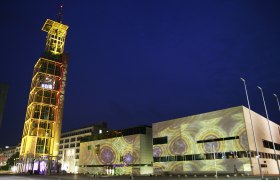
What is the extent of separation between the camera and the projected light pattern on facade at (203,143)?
5731 cm

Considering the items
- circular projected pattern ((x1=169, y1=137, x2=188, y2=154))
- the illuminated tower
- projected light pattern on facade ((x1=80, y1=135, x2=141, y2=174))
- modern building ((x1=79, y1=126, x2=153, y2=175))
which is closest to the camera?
circular projected pattern ((x1=169, y1=137, x2=188, y2=154))

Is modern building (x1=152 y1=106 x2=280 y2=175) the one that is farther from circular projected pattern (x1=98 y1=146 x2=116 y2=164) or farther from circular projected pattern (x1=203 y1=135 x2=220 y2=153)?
circular projected pattern (x1=98 y1=146 x2=116 y2=164)

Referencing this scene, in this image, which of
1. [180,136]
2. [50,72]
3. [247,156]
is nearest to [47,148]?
[50,72]

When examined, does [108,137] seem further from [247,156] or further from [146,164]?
[247,156]

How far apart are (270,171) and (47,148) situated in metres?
77.0

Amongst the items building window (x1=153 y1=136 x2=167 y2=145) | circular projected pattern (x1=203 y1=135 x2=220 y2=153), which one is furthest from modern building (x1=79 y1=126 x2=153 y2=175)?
circular projected pattern (x1=203 y1=135 x2=220 y2=153)

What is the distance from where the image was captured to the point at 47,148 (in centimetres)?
9356

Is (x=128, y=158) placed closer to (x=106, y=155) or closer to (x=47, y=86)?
(x=106, y=155)

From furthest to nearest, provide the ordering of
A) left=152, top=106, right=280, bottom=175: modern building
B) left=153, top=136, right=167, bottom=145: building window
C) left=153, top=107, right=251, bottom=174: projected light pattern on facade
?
left=153, top=136, right=167, bottom=145: building window → left=153, top=107, right=251, bottom=174: projected light pattern on facade → left=152, top=106, right=280, bottom=175: modern building

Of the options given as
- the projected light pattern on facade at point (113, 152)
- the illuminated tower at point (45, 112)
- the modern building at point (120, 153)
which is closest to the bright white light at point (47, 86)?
the illuminated tower at point (45, 112)

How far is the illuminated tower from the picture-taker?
3553 inches

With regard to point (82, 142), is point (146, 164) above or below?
below

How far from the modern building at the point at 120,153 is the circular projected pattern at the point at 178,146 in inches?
528

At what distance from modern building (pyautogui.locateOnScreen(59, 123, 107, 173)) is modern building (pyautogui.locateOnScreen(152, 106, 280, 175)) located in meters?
68.1
